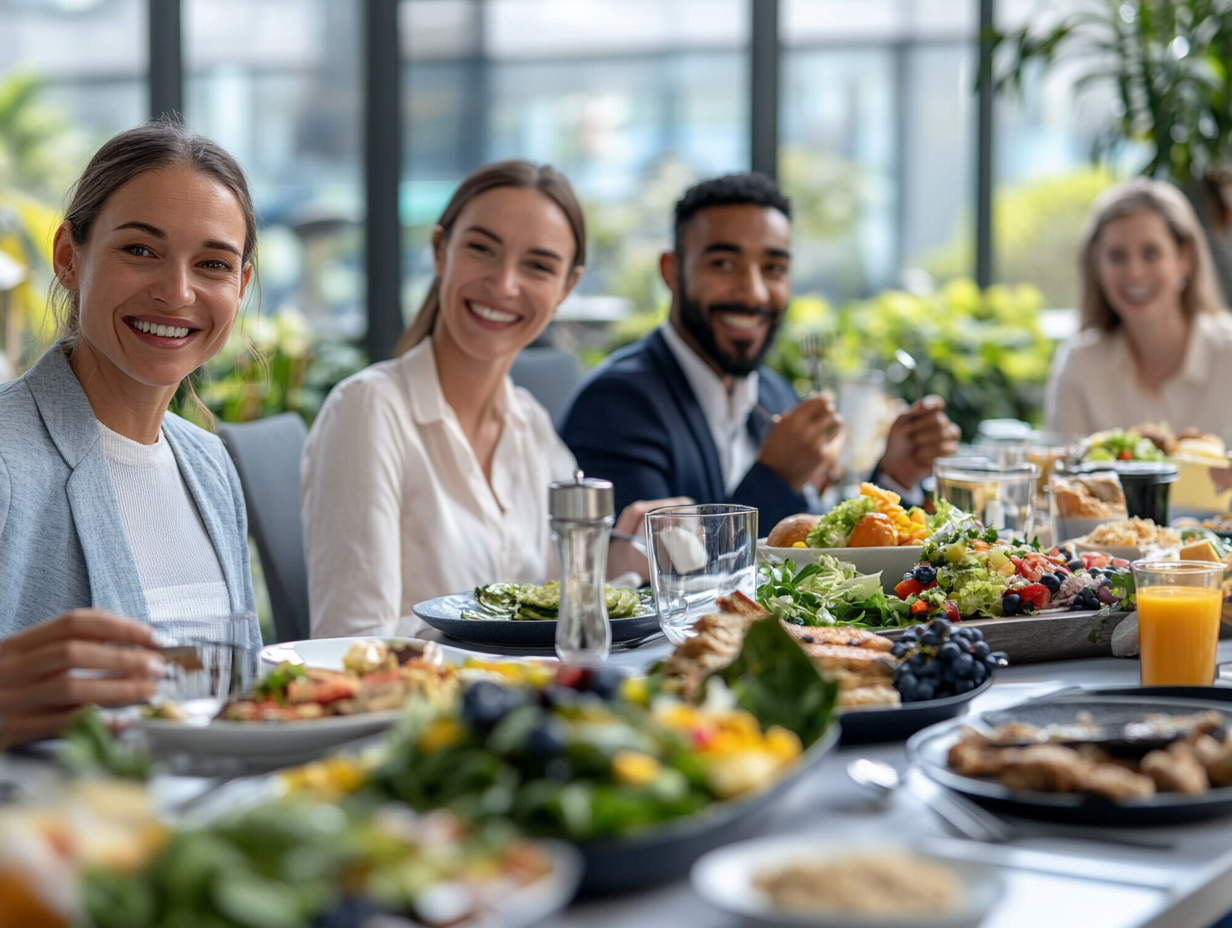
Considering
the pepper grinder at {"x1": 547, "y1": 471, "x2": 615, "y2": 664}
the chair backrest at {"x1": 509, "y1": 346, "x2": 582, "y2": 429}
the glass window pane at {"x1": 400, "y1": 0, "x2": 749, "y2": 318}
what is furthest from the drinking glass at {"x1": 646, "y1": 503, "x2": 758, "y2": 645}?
the glass window pane at {"x1": 400, "y1": 0, "x2": 749, "y2": 318}

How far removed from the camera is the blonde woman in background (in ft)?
13.1

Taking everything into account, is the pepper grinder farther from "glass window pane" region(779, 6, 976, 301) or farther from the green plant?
"glass window pane" region(779, 6, 976, 301)

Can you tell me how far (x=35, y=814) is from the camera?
80 centimetres

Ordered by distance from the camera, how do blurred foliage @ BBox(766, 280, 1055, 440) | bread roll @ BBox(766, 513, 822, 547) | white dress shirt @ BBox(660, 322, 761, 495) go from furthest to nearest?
blurred foliage @ BBox(766, 280, 1055, 440) < white dress shirt @ BBox(660, 322, 761, 495) < bread roll @ BBox(766, 513, 822, 547)

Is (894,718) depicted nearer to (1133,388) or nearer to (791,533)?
(791,533)

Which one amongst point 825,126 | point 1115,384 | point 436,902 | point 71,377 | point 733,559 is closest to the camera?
point 436,902

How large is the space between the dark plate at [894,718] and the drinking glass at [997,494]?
2.94 ft

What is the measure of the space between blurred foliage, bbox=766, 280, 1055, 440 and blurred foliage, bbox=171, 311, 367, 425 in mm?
1629

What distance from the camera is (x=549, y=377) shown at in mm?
3822

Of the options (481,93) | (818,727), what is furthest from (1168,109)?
(818,727)

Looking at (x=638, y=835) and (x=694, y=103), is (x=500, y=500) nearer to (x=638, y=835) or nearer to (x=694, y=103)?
(x=638, y=835)

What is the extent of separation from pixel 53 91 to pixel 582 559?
3811 mm

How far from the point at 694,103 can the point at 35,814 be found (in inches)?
197

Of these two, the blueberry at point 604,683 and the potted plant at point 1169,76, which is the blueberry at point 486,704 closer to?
the blueberry at point 604,683
